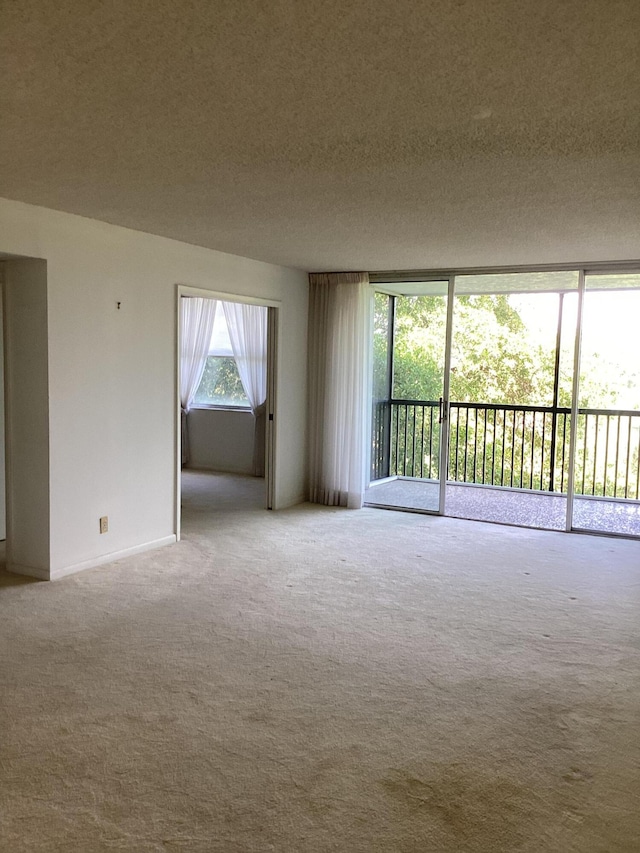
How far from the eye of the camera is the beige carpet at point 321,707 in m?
2.06

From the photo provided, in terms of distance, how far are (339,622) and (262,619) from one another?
410mm

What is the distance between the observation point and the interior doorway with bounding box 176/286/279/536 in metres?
7.90

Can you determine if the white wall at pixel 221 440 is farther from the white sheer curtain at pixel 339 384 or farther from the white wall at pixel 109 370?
the white wall at pixel 109 370

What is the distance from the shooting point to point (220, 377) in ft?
27.9

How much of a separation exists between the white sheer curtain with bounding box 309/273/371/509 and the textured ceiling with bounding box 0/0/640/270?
2192 mm

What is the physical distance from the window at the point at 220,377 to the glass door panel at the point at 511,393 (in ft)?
8.61

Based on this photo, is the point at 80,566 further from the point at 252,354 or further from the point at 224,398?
the point at 224,398

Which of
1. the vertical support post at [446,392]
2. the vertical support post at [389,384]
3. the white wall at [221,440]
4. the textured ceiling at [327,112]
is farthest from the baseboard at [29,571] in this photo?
the vertical support post at [389,384]

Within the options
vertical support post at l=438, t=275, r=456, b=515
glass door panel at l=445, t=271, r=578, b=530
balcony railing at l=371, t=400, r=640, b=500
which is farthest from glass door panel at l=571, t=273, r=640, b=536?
vertical support post at l=438, t=275, r=456, b=515

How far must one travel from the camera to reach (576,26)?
1.69m

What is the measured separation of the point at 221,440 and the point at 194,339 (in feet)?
4.16

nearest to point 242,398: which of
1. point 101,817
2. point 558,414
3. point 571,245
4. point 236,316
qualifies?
point 236,316

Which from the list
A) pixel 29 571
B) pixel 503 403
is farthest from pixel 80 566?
pixel 503 403

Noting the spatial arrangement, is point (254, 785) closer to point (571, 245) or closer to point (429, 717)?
point (429, 717)
